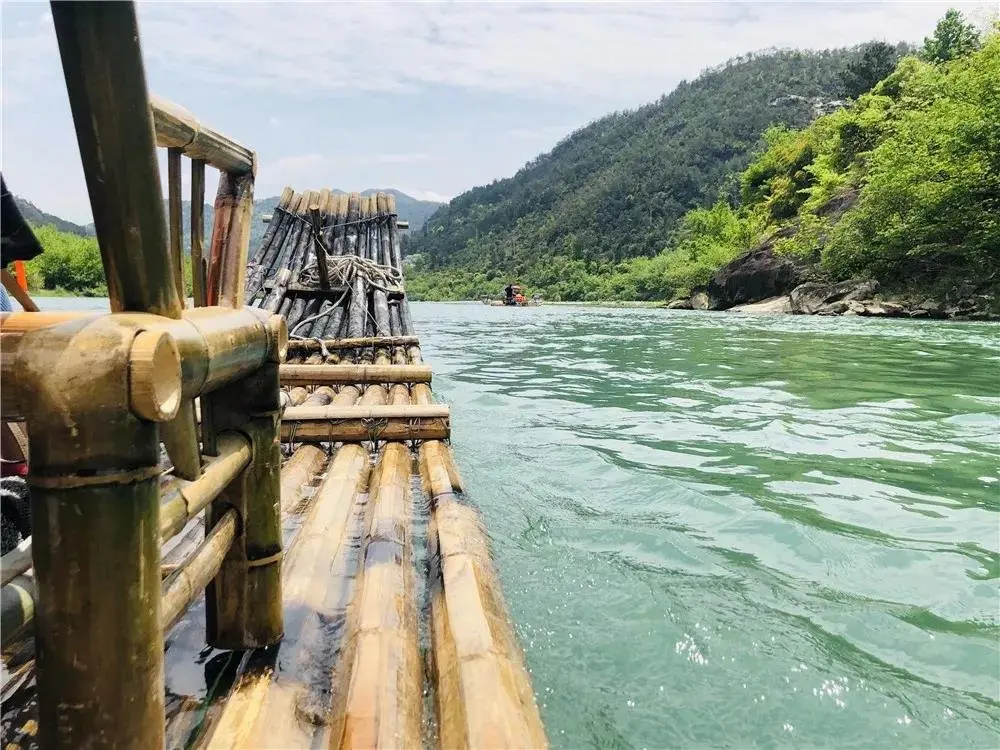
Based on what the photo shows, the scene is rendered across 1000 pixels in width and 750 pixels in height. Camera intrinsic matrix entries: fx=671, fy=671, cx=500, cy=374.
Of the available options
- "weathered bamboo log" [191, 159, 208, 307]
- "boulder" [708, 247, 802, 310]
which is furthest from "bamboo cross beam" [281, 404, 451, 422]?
"boulder" [708, 247, 802, 310]

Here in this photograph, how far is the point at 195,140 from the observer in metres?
1.81

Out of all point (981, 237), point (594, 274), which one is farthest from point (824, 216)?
point (594, 274)

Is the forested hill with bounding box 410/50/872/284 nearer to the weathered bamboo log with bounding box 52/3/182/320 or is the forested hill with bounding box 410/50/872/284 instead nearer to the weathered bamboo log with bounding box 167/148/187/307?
the weathered bamboo log with bounding box 167/148/187/307

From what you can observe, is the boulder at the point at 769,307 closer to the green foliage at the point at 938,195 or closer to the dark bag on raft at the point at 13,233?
the green foliage at the point at 938,195

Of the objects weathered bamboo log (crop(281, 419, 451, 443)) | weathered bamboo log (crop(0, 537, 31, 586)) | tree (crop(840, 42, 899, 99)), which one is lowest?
weathered bamboo log (crop(281, 419, 451, 443))

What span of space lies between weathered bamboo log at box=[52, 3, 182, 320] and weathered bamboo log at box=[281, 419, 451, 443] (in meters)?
3.53

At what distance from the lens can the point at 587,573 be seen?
3.23 m

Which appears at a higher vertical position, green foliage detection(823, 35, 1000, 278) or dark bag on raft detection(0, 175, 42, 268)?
green foliage detection(823, 35, 1000, 278)

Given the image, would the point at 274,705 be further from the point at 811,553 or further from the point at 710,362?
the point at 710,362

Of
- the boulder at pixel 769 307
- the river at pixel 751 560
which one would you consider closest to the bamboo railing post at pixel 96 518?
the river at pixel 751 560

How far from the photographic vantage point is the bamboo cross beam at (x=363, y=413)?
4.69 meters

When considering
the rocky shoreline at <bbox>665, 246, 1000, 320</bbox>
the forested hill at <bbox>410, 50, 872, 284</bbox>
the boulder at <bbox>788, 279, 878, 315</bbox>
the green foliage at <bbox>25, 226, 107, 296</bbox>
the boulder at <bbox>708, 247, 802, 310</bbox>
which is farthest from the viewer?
the forested hill at <bbox>410, 50, 872, 284</bbox>

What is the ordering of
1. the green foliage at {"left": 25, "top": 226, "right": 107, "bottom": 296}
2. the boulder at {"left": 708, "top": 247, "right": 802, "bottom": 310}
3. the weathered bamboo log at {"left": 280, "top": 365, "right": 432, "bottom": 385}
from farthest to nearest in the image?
the green foliage at {"left": 25, "top": 226, "right": 107, "bottom": 296} → the boulder at {"left": 708, "top": 247, "right": 802, "bottom": 310} → the weathered bamboo log at {"left": 280, "top": 365, "right": 432, "bottom": 385}

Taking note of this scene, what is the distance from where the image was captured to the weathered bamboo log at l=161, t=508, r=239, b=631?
147 cm
